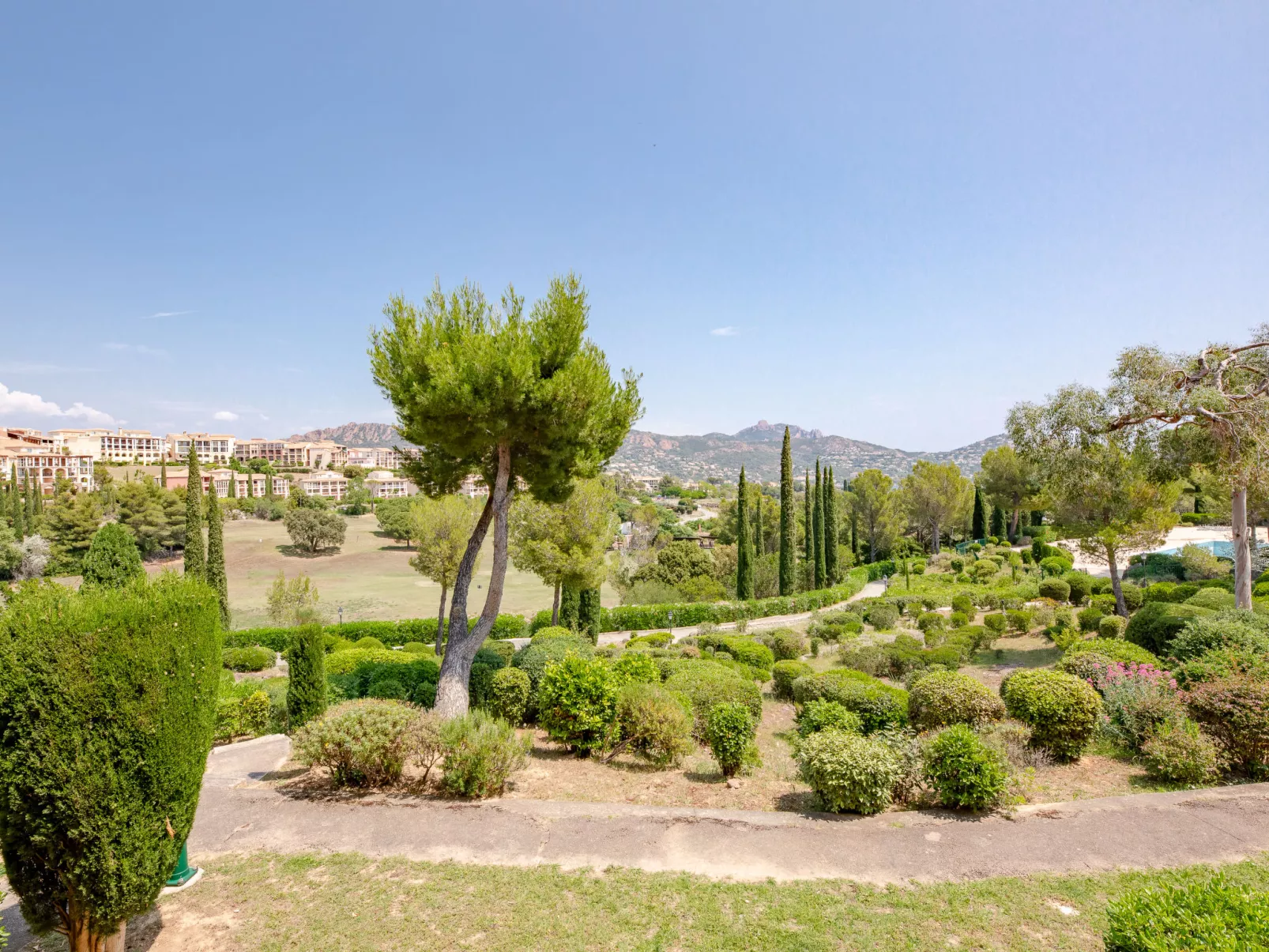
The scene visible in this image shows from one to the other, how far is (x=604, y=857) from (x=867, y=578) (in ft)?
131

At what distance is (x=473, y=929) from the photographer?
4.60 meters

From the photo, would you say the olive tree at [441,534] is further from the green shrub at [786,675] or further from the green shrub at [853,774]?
the green shrub at [853,774]

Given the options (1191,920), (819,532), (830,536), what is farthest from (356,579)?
(1191,920)

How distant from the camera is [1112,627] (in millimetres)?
17000

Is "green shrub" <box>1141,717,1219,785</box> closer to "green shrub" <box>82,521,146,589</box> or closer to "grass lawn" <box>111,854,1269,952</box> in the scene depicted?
"grass lawn" <box>111,854,1269,952</box>

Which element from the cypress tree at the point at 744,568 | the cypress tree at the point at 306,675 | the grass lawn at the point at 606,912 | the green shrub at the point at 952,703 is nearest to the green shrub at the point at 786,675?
the green shrub at the point at 952,703

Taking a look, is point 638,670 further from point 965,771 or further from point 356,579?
point 356,579

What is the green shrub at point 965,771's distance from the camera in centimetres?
639

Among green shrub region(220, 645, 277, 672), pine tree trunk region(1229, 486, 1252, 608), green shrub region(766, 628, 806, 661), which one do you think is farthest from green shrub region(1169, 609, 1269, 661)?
green shrub region(220, 645, 277, 672)

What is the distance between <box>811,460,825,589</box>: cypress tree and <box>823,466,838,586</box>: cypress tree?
35 centimetres

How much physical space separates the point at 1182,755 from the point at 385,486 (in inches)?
5343

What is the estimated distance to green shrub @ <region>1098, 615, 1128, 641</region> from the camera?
55.4 feet

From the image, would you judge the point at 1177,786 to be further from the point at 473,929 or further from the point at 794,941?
the point at 473,929

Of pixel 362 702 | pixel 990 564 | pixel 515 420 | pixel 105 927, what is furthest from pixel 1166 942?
pixel 990 564
